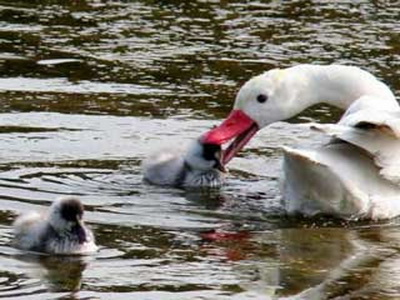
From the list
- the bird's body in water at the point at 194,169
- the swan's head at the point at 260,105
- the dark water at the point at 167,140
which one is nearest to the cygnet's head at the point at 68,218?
the dark water at the point at 167,140

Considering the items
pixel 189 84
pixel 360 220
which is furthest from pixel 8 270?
pixel 189 84

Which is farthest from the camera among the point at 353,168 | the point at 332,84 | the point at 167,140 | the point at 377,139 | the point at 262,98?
the point at 167,140

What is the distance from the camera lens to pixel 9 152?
430 inches

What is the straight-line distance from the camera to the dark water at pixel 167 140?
26.1ft

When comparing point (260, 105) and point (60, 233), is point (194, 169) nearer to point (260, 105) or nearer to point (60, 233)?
point (260, 105)

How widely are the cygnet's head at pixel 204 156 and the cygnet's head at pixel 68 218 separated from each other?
2.18 metres

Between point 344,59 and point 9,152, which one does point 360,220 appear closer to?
point 9,152

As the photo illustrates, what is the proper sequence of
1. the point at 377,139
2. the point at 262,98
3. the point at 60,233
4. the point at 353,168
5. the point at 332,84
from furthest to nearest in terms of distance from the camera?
the point at 332,84 < the point at 262,98 < the point at 353,168 < the point at 377,139 < the point at 60,233

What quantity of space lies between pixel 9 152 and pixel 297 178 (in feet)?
7.64

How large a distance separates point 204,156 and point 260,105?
1.75ft

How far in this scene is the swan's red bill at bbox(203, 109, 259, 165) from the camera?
34.2ft

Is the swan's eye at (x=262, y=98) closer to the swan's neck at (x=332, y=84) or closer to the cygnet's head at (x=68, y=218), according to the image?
the swan's neck at (x=332, y=84)

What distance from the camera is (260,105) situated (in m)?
10.4

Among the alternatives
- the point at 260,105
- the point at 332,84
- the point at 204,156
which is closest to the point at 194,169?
the point at 204,156
